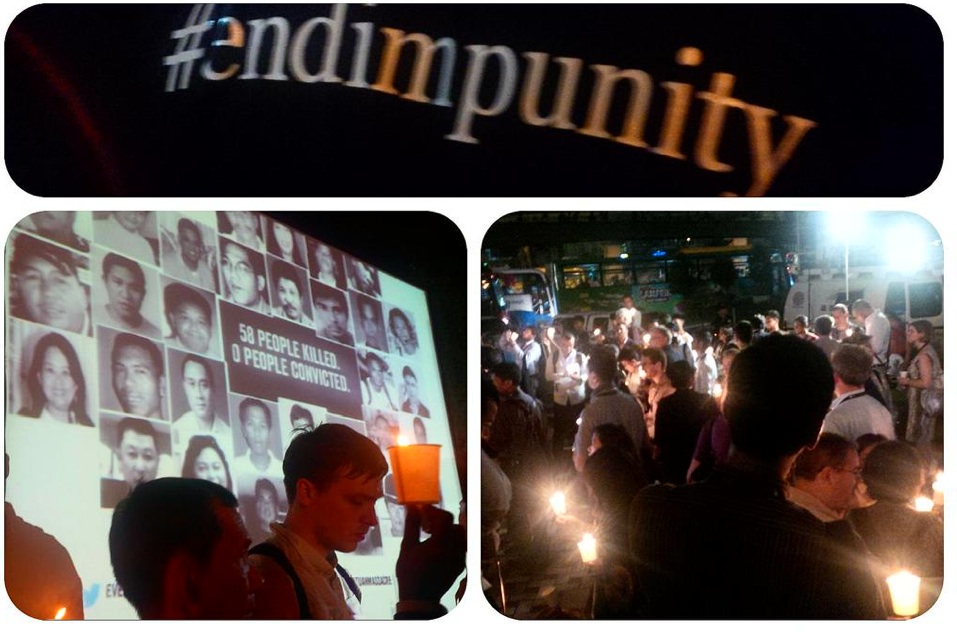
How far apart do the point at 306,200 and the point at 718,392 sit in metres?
1.16

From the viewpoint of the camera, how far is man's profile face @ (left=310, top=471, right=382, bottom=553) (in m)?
2.57

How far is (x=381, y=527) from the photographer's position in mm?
2592

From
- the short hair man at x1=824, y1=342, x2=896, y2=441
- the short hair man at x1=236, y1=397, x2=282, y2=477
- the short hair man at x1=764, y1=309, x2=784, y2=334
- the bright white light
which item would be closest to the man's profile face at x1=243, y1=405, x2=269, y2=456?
the short hair man at x1=236, y1=397, x2=282, y2=477

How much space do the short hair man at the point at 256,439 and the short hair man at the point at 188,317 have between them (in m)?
0.19

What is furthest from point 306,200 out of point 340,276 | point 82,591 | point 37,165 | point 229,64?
point 82,591

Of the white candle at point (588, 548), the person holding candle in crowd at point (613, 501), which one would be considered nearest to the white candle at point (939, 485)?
the person holding candle in crowd at point (613, 501)

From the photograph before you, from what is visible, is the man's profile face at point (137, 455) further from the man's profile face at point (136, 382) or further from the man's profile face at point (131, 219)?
the man's profile face at point (131, 219)

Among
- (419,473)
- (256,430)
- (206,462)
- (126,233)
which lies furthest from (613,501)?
(126,233)

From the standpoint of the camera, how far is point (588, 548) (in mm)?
2559

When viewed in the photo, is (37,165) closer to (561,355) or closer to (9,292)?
(9,292)

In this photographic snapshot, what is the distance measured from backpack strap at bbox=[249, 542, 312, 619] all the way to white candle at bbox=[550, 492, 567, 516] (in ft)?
2.25

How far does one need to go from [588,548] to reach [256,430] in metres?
0.91

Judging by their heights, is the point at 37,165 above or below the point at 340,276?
above

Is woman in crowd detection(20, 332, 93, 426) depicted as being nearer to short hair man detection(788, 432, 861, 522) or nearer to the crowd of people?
the crowd of people
